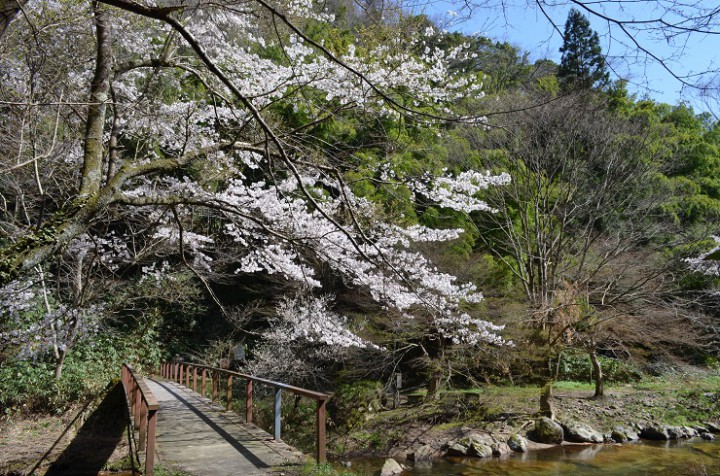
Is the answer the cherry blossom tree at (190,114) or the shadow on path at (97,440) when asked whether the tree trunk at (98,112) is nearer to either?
the cherry blossom tree at (190,114)

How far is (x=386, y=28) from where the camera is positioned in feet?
13.9

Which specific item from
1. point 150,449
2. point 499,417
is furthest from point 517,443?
point 150,449

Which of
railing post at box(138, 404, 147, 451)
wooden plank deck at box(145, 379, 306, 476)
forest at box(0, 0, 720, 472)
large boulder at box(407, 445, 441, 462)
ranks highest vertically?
forest at box(0, 0, 720, 472)

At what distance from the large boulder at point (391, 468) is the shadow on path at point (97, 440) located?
5.21 meters

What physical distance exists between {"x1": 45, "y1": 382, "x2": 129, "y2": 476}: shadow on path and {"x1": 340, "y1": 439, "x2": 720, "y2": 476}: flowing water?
469cm

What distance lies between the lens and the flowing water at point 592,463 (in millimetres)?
10727

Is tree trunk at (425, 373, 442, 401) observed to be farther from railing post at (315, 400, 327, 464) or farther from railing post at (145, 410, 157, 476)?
railing post at (145, 410, 157, 476)

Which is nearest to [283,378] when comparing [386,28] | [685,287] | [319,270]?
[319,270]

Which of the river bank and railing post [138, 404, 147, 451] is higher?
railing post [138, 404, 147, 451]

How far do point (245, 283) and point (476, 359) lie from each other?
9.47 m

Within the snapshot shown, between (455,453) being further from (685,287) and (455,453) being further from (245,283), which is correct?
(685,287)

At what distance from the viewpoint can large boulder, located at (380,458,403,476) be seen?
11.1m

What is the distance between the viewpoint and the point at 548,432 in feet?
43.9

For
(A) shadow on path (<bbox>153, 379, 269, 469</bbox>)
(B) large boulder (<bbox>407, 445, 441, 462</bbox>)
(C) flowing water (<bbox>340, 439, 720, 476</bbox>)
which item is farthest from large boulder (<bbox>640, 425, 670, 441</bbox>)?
(A) shadow on path (<bbox>153, 379, 269, 469</bbox>)
